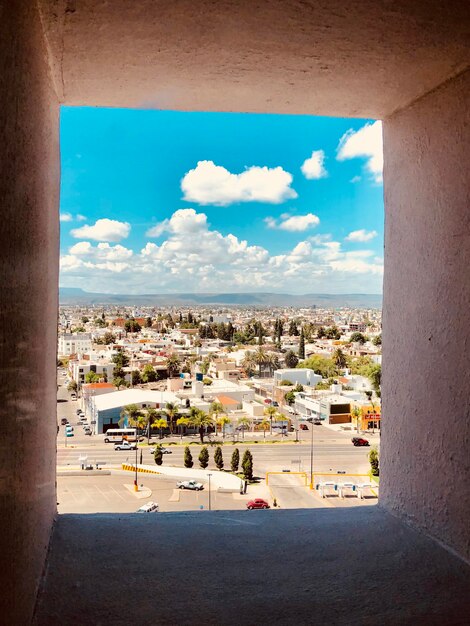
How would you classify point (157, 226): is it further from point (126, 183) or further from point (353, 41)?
point (353, 41)

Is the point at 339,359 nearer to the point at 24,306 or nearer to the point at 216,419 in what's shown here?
the point at 216,419

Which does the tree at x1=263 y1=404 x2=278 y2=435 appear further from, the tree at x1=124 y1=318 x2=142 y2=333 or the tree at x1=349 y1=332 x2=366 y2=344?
the tree at x1=124 y1=318 x2=142 y2=333

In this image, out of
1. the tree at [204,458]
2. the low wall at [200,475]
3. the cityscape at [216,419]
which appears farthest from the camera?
the tree at [204,458]

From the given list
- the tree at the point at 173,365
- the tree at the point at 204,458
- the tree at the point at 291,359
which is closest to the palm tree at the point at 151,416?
the tree at the point at 204,458

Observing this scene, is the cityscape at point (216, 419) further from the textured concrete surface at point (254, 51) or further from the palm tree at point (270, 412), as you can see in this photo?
the textured concrete surface at point (254, 51)

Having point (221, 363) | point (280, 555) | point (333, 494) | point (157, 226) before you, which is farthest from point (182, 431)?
point (157, 226)
